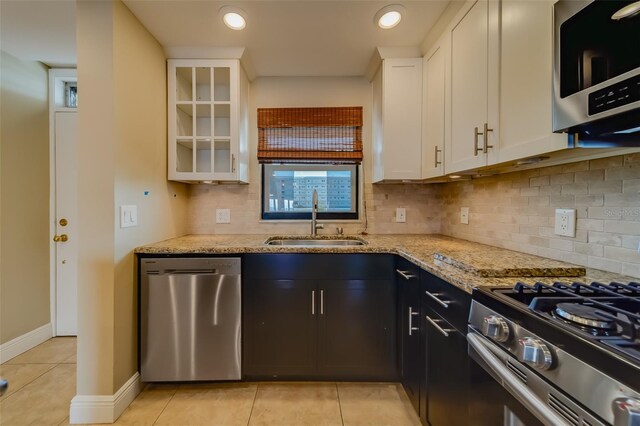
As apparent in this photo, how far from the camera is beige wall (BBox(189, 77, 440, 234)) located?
246 cm

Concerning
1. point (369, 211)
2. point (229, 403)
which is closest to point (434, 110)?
point (369, 211)

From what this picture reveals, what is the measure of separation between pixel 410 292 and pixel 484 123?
37.4 inches

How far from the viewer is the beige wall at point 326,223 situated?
2.46m

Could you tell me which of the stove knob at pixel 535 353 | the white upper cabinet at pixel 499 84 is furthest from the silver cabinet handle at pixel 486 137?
the stove knob at pixel 535 353

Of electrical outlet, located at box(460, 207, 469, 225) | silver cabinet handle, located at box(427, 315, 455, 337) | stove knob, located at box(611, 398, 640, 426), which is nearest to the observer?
stove knob, located at box(611, 398, 640, 426)

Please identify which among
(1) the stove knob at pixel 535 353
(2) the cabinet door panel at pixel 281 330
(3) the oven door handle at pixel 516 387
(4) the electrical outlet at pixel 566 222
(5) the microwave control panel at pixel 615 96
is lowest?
(2) the cabinet door panel at pixel 281 330

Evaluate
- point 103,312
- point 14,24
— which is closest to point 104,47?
point 14,24

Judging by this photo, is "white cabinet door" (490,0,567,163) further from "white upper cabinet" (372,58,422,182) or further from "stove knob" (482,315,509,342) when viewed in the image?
"white upper cabinet" (372,58,422,182)

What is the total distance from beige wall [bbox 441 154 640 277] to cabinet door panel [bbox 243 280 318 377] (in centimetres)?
122

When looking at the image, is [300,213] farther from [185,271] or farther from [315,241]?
[185,271]

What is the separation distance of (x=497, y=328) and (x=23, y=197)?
128 inches

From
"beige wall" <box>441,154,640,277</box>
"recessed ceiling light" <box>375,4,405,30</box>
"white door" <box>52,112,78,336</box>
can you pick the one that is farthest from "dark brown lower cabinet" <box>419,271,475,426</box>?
"white door" <box>52,112,78,336</box>

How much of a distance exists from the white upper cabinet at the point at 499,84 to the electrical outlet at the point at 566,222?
370mm

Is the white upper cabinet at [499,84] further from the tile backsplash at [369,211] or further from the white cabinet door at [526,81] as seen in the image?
the tile backsplash at [369,211]
